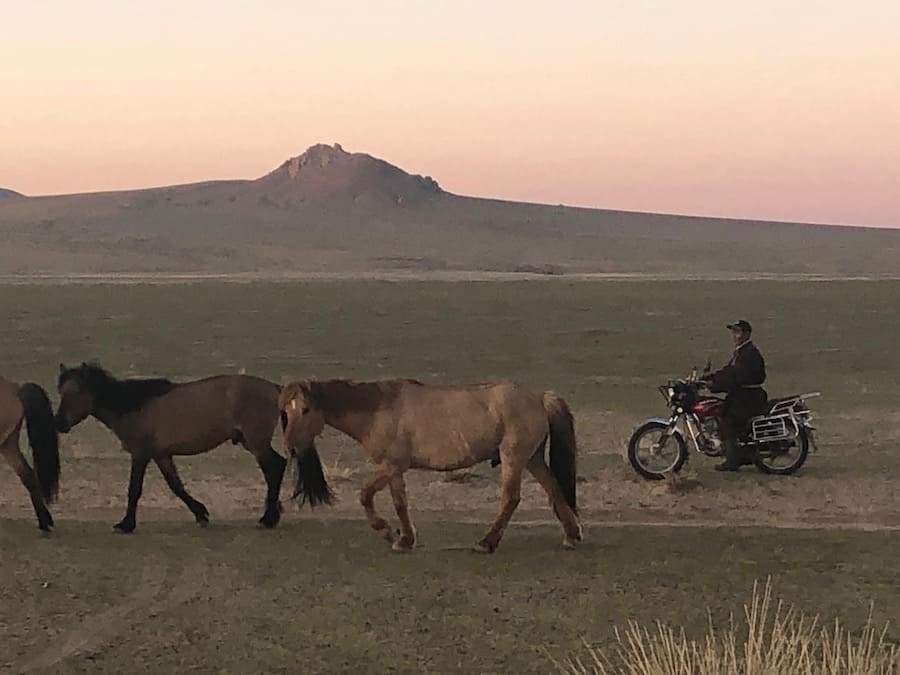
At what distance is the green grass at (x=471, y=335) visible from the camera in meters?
23.6

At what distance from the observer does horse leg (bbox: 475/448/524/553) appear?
8875mm

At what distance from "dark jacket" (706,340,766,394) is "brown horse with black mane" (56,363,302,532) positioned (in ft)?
15.9

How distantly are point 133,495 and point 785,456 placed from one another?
6763 mm

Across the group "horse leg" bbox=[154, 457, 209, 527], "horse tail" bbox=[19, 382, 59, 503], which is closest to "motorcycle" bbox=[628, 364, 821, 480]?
"horse leg" bbox=[154, 457, 209, 527]

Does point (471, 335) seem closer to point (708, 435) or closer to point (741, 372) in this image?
point (708, 435)

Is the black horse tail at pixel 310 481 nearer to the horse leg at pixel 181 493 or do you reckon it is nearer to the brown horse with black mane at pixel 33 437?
the horse leg at pixel 181 493

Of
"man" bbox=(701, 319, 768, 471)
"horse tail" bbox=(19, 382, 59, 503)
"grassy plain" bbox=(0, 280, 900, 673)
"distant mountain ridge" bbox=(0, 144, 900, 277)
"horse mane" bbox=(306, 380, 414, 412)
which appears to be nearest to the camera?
"grassy plain" bbox=(0, 280, 900, 673)

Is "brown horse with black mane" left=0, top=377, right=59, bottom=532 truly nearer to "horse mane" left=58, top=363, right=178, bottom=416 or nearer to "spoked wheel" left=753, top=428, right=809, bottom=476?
"horse mane" left=58, top=363, right=178, bottom=416

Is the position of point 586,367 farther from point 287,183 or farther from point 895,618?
point 287,183

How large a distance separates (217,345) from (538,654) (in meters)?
21.4

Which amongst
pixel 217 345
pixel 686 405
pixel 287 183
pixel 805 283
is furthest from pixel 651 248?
pixel 686 405

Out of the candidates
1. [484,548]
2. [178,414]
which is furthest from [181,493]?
[484,548]

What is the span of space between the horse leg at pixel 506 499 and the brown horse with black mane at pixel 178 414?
1987mm

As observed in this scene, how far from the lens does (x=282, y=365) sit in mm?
24641
